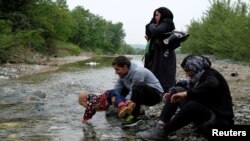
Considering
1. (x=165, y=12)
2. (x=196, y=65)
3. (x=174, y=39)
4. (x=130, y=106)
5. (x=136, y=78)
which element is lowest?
(x=130, y=106)

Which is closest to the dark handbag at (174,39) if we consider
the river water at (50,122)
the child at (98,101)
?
the child at (98,101)

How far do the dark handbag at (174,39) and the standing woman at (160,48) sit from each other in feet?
0.25

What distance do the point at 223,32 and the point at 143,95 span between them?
53.1ft

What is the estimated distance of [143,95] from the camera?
5977 mm

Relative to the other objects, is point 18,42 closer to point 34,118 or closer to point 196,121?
point 34,118

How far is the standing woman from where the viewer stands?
23.3 feet

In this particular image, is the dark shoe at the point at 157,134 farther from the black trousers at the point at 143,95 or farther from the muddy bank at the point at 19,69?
the muddy bank at the point at 19,69

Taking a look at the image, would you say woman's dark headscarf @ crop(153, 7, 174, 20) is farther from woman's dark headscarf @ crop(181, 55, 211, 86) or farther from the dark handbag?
woman's dark headscarf @ crop(181, 55, 211, 86)

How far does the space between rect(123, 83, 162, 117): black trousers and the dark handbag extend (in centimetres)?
126

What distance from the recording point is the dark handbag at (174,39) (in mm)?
7059

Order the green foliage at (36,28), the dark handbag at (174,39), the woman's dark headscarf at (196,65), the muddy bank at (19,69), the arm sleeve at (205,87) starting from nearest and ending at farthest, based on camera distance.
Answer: the arm sleeve at (205,87), the woman's dark headscarf at (196,65), the dark handbag at (174,39), the muddy bank at (19,69), the green foliage at (36,28)

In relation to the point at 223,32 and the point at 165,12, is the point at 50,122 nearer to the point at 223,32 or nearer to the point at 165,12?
the point at 165,12

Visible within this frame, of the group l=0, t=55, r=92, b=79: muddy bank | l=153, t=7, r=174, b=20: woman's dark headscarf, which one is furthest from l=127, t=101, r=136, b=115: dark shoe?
l=0, t=55, r=92, b=79: muddy bank

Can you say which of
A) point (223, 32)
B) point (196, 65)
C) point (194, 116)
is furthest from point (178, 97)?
point (223, 32)
